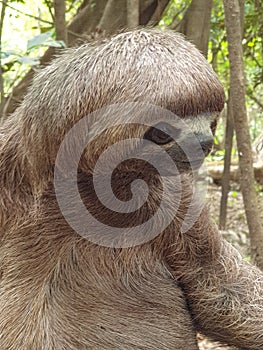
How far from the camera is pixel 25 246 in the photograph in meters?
2.52

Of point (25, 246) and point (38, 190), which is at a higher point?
point (38, 190)

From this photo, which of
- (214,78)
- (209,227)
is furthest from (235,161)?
(214,78)

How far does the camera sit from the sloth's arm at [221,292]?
279 cm

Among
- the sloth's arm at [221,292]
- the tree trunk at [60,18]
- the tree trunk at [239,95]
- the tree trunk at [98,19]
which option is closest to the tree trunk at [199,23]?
the tree trunk at [98,19]

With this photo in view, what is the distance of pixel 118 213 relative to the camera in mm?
2477

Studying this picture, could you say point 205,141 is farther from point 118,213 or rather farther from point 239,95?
point 239,95

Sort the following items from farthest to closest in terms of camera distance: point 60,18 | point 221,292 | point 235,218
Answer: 1. point 235,218
2. point 60,18
3. point 221,292

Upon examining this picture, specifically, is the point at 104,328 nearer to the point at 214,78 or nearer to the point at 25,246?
the point at 25,246

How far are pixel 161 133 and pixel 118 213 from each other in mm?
558

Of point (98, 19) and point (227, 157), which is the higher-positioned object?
point (98, 19)

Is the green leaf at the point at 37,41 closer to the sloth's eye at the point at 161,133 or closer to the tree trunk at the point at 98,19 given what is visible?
the tree trunk at the point at 98,19

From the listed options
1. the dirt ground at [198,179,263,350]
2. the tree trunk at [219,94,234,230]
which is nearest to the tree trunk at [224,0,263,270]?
the dirt ground at [198,179,263,350]

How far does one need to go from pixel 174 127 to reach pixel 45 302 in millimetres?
960

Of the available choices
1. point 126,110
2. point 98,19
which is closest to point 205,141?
point 126,110
